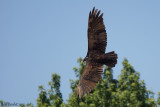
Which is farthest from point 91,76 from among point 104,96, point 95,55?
point 104,96

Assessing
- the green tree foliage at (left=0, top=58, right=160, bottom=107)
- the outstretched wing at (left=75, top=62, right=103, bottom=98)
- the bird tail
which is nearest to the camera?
the outstretched wing at (left=75, top=62, right=103, bottom=98)

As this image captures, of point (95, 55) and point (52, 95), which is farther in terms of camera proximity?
point (52, 95)

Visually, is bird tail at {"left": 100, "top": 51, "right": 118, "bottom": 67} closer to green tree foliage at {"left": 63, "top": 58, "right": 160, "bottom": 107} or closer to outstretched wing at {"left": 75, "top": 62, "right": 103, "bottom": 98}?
outstretched wing at {"left": 75, "top": 62, "right": 103, "bottom": 98}

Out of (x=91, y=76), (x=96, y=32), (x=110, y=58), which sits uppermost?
(x=96, y=32)

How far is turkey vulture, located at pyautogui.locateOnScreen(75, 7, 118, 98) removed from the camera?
504 inches

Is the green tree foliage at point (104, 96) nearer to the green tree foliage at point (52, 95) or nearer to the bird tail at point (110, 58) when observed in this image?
the green tree foliage at point (52, 95)

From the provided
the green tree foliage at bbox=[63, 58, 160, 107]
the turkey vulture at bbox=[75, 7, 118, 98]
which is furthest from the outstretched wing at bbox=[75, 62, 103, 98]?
the green tree foliage at bbox=[63, 58, 160, 107]

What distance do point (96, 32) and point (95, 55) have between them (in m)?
0.89

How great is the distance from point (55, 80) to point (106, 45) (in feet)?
45.3

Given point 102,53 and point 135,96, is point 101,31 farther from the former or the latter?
point 135,96

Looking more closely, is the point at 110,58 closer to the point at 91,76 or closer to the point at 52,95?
the point at 91,76

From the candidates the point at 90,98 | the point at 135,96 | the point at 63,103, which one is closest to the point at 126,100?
the point at 135,96

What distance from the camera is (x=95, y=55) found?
1327cm

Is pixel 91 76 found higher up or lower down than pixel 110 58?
lower down
